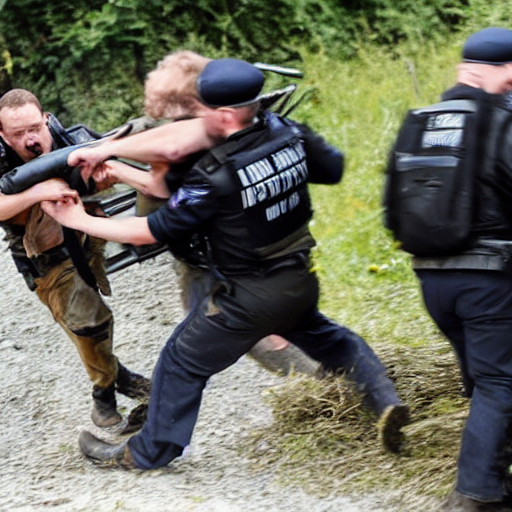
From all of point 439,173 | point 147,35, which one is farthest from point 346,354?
point 147,35

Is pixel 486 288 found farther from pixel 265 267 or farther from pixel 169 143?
pixel 169 143

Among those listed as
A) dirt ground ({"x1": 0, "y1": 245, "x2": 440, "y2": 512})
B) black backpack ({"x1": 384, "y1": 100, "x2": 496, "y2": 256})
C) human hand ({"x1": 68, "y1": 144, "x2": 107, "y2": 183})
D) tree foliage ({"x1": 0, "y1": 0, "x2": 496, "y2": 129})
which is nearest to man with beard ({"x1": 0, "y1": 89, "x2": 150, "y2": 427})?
dirt ground ({"x1": 0, "y1": 245, "x2": 440, "y2": 512})

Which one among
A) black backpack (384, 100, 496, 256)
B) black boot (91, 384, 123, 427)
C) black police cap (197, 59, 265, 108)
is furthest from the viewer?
black boot (91, 384, 123, 427)

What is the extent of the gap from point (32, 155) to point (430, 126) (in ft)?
6.84

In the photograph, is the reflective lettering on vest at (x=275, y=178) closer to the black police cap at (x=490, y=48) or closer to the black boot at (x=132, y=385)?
the black police cap at (x=490, y=48)

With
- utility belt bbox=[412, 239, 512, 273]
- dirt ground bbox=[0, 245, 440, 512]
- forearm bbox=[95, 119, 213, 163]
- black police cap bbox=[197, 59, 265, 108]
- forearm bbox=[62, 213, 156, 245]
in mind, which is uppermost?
black police cap bbox=[197, 59, 265, 108]

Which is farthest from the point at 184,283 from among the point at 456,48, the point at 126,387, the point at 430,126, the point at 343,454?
the point at 456,48

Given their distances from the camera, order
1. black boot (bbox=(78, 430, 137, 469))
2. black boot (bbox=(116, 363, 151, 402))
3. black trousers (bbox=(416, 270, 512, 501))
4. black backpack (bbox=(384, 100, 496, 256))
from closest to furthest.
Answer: black backpack (bbox=(384, 100, 496, 256))
black trousers (bbox=(416, 270, 512, 501))
black boot (bbox=(78, 430, 137, 469))
black boot (bbox=(116, 363, 151, 402))

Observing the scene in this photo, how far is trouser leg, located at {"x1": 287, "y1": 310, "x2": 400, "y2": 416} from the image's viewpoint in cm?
457

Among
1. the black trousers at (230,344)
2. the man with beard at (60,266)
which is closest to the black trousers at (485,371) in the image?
the black trousers at (230,344)

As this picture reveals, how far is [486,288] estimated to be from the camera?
12.3ft

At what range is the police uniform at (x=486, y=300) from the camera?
12.0 feet

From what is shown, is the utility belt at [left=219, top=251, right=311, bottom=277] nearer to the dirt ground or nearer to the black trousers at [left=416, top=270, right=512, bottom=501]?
the black trousers at [left=416, top=270, right=512, bottom=501]

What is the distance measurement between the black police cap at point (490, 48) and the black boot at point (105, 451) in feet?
7.42
